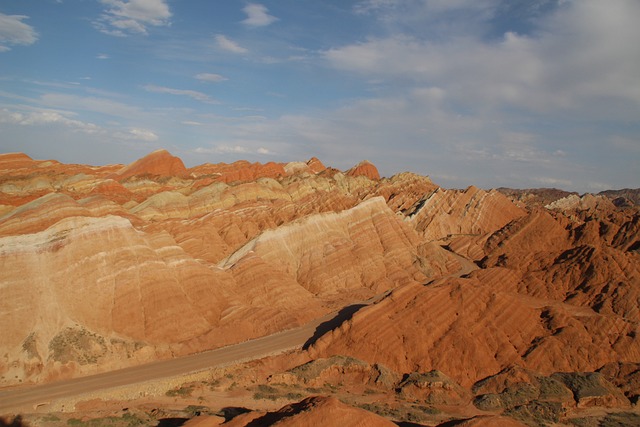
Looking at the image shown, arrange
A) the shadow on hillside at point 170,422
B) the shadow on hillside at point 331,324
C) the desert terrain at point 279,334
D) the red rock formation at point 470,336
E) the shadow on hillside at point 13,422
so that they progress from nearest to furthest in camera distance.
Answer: the shadow on hillside at point 13,422 → the shadow on hillside at point 170,422 → the desert terrain at point 279,334 → the red rock formation at point 470,336 → the shadow on hillside at point 331,324

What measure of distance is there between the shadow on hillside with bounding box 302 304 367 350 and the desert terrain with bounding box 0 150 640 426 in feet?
0.68

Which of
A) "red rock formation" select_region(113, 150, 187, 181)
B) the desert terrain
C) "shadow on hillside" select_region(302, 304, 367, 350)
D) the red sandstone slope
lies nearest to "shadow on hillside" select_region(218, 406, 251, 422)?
the desert terrain

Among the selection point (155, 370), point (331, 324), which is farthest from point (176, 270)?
point (331, 324)

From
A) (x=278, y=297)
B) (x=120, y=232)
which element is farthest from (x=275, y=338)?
(x=120, y=232)

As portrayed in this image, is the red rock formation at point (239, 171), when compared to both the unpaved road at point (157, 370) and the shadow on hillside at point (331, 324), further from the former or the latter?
the unpaved road at point (157, 370)

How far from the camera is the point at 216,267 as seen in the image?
148ft

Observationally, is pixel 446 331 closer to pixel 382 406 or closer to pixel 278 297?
pixel 382 406

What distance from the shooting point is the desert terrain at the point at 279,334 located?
29141 mm

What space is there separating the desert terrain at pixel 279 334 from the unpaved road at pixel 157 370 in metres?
0.16

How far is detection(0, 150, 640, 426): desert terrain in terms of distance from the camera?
29141 mm

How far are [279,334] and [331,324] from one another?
4.45 meters

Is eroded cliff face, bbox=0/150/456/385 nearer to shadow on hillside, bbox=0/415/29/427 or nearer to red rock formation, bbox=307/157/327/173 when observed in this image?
shadow on hillside, bbox=0/415/29/427

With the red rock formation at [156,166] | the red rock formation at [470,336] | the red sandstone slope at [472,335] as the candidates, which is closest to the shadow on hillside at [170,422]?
the red rock formation at [470,336]

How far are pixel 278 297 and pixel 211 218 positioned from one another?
1828 cm
